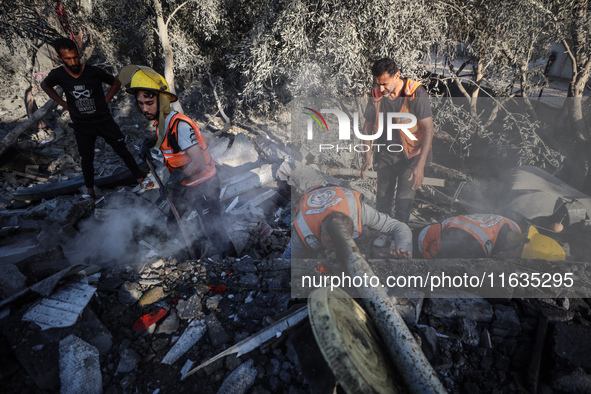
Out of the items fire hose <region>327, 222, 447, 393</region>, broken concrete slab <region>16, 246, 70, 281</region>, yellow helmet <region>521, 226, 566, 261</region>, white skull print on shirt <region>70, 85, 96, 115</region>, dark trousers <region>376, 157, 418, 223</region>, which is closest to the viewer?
fire hose <region>327, 222, 447, 393</region>

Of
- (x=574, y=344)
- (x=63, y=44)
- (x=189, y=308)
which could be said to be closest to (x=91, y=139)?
(x=63, y=44)

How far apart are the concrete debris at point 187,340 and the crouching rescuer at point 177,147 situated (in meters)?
1.30

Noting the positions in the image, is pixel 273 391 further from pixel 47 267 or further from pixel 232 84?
pixel 232 84

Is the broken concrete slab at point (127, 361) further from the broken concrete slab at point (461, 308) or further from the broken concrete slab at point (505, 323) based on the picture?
the broken concrete slab at point (505, 323)

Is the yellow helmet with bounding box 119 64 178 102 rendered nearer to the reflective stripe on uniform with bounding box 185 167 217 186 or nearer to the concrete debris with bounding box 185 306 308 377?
the reflective stripe on uniform with bounding box 185 167 217 186

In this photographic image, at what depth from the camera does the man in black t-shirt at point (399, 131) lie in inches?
137

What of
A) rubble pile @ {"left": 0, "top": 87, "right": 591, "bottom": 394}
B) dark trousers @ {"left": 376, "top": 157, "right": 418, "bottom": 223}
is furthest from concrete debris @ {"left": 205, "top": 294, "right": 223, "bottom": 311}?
dark trousers @ {"left": 376, "top": 157, "right": 418, "bottom": 223}

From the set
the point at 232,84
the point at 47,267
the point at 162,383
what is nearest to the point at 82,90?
the point at 47,267

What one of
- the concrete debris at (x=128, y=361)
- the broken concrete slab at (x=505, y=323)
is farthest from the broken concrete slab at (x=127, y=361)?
the broken concrete slab at (x=505, y=323)

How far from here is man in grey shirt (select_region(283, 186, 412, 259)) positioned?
2.66 metres

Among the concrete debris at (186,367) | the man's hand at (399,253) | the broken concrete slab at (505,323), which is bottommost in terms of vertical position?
the concrete debris at (186,367)

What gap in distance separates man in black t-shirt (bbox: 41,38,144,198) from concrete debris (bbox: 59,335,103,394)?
298 centimetres

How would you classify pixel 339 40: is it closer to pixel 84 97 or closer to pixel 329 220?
pixel 329 220

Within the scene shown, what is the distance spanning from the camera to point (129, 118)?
8367 mm
